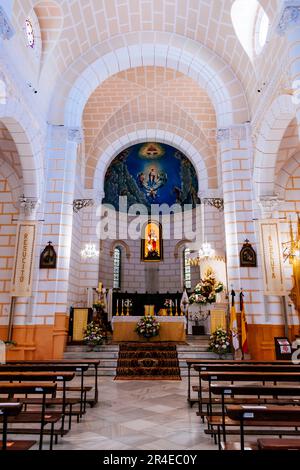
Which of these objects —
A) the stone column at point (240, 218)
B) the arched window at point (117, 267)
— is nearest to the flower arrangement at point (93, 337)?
the stone column at point (240, 218)

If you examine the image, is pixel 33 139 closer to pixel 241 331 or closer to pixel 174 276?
pixel 241 331

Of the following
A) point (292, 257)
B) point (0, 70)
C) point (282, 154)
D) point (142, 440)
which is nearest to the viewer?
point (142, 440)

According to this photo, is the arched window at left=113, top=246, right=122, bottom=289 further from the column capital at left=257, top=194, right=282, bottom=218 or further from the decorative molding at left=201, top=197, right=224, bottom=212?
the column capital at left=257, top=194, right=282, bottom=218

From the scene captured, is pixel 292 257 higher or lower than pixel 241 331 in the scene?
higher

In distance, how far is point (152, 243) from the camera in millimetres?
21781

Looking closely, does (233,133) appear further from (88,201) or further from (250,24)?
(88,201)

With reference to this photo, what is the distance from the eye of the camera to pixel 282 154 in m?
11.5

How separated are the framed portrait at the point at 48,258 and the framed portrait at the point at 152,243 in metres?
10.6

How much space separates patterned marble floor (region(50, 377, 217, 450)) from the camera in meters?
4.36

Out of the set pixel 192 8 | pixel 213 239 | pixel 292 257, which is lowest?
pixel 292 257

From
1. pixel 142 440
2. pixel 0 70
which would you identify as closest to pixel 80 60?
pixel 0 70

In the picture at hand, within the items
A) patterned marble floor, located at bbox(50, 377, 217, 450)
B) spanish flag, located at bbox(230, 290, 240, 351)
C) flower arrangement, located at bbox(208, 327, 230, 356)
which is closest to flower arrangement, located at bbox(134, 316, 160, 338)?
flower arrangement, located at bbox(208, 327, 230, 356)

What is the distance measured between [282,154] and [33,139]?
8.36m

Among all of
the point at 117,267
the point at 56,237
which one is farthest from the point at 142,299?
the point at 56,237
